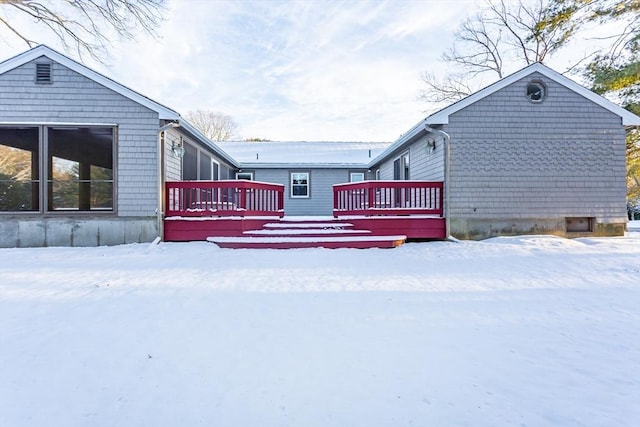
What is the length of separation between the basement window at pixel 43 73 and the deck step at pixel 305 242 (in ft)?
17.9

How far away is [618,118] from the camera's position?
28.7 ft

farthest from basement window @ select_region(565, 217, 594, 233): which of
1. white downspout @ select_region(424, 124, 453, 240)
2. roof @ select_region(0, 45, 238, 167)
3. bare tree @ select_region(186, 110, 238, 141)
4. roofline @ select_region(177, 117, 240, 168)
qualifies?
bare tree @ select_region(186, 110, 238, 141)

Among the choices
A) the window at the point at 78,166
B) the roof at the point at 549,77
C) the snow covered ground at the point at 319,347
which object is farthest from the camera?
the roof at the point at 549,77

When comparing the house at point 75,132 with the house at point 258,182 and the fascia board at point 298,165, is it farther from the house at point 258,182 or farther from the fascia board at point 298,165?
the fascia board at point 298,165

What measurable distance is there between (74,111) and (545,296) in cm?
1023

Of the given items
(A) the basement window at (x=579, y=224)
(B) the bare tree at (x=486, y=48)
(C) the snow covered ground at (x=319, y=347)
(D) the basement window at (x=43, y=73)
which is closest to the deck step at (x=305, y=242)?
(C) the snow covered ground at (x=319, y=347)

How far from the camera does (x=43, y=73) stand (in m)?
7.66

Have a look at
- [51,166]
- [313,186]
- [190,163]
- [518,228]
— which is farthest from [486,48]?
[51,166]

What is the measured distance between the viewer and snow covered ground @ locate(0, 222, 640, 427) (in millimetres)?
1895

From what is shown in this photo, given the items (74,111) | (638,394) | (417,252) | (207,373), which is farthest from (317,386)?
(74,111)

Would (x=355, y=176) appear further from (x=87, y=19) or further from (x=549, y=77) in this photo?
(x=87, y=19)

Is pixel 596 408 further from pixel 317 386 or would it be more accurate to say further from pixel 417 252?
pixel 417 252

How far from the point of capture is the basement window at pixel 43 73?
25.0 ft

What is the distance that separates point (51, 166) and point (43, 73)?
7.26ft
